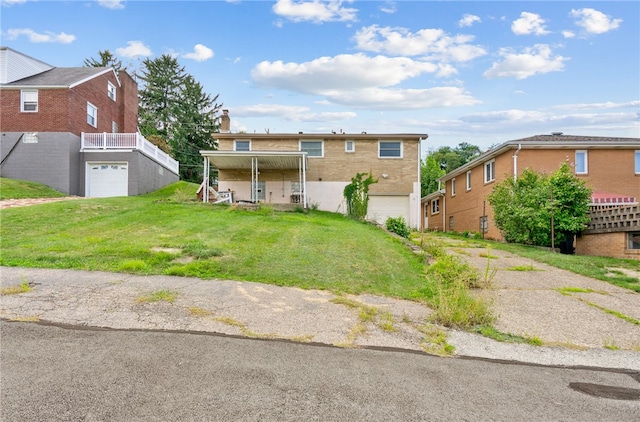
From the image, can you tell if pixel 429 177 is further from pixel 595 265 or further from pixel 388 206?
pixel 595 265

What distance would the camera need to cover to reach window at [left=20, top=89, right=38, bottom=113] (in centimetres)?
2181

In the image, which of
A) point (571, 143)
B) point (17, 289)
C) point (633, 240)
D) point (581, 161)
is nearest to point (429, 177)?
point (581, 161)

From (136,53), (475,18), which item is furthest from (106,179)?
(136,53)

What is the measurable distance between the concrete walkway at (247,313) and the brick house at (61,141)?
16920 mm

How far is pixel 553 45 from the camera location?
15.7 metres

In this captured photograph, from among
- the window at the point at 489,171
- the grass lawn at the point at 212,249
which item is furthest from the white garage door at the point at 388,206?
the grass lawn at the point at 212,249

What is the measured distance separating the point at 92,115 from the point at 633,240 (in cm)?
2868

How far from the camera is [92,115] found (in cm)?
2448

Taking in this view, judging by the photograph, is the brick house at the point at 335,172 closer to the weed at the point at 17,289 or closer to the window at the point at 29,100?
the window at the point at 29,100

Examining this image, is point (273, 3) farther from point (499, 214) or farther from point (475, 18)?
point (499, 214)

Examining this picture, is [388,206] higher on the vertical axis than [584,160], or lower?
lower

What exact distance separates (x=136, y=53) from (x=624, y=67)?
168 feet

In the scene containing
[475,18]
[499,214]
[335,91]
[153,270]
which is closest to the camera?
[153,270]

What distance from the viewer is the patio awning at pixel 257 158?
18.1 m
